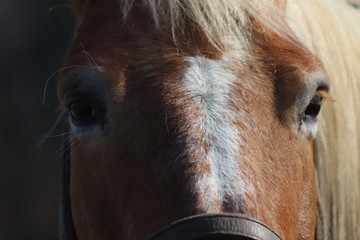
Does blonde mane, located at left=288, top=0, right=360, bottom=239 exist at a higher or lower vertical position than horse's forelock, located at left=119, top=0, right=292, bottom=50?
lower

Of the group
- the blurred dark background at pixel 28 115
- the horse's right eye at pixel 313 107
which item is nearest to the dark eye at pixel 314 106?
the horse's right eye at pixel 313 107

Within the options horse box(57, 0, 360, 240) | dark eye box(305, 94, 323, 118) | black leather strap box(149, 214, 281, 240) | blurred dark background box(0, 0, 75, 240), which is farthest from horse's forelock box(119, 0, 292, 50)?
blurred dark background box(0, 0, 75, 240)

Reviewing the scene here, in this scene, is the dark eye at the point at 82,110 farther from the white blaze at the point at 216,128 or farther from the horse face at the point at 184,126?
the white blaze at the point at 216,128

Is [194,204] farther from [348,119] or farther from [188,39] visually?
[348,119]

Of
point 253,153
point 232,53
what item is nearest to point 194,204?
point 253,153

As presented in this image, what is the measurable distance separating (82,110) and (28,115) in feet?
24.2

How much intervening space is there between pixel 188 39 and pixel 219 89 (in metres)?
0.24

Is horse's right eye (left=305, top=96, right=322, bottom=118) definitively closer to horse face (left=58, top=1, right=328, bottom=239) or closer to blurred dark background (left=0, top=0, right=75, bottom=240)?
horse face (left=58, top=1, right=328, bottom=239)

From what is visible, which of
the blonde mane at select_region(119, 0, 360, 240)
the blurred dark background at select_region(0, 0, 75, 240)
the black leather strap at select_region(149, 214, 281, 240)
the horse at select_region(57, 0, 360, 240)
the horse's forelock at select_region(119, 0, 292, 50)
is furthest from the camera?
the blurred dark background at select_region(0, 0, 75, 240)

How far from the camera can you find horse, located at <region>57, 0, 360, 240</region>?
1.94 metres

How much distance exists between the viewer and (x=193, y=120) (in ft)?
6.61

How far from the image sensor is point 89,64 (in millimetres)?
2258

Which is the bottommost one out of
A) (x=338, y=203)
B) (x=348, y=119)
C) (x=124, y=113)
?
(x=338, y=203)

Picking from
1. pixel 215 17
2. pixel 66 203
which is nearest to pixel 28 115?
pixel 66 203
